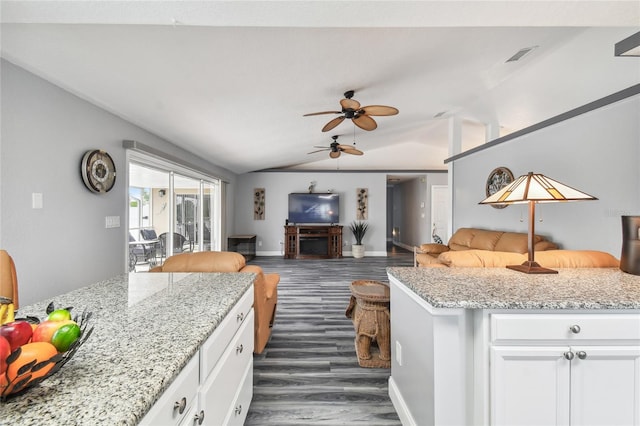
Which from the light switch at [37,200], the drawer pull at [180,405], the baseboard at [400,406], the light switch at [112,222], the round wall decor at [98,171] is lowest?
the baseboard at [400,406]

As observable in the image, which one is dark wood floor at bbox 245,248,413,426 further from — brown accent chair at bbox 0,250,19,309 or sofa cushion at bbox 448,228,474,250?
sofa cushion at bbox 448,228,474,250

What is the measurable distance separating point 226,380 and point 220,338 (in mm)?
227

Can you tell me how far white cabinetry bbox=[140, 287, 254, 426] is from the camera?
0.73 meters

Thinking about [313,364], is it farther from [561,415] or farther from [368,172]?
[368,172]

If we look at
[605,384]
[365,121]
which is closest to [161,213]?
[365,121]

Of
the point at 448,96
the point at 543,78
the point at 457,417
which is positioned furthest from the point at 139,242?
the point at 543,78

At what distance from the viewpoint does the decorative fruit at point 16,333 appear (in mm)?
563

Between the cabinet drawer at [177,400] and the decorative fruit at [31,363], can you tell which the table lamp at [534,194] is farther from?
the decorative fruit at [31,363]

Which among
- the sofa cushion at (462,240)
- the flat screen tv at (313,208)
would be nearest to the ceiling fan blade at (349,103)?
the sofa cushion at (462,240)

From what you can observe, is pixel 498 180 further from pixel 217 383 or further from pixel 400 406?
pixel 217 383

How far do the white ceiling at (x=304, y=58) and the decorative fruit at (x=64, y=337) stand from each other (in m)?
1.41

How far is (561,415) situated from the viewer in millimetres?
1064

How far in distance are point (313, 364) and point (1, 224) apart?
2331mm

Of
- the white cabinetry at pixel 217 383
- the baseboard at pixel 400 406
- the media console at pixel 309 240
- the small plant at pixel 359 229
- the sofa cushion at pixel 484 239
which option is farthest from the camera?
the small plant at pixel 359 229
